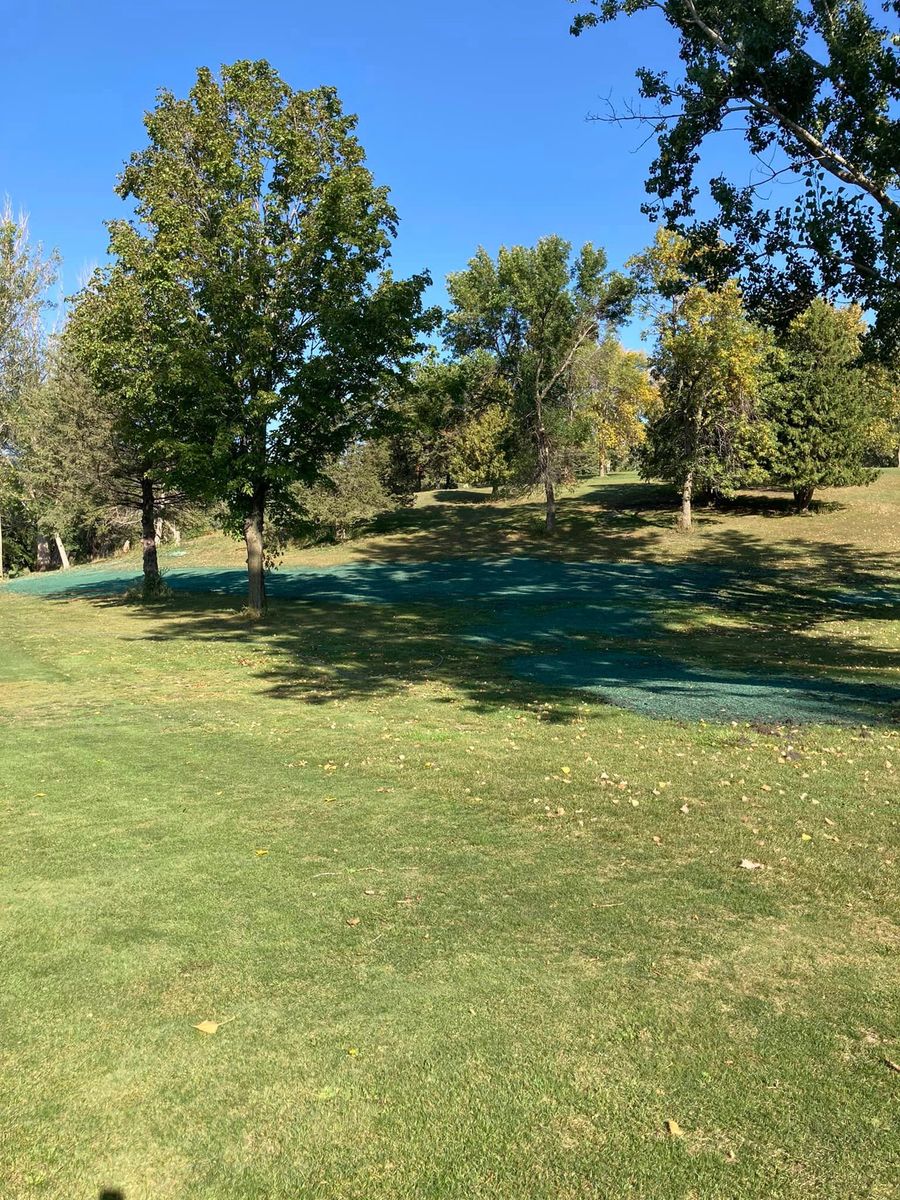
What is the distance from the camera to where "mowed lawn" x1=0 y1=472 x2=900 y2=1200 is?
282 cm

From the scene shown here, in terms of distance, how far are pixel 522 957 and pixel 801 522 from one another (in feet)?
110

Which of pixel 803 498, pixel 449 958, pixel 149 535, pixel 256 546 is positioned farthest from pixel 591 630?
pixel 803 498

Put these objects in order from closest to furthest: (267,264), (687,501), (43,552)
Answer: (267,264) → (687,501) → (43,552)

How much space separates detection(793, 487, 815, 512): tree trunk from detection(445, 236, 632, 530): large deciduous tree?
10.6 m

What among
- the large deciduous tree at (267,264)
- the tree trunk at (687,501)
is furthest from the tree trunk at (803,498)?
the large deciduous tree at (267,264)

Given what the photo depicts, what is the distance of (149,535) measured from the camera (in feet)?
86.1

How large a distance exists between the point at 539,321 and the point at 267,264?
20.8m

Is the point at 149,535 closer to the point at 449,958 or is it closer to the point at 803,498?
the point at 449,958

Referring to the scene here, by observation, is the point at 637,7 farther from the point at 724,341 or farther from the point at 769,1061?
the point at 724,341

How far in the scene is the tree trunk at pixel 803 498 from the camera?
34.8 meters

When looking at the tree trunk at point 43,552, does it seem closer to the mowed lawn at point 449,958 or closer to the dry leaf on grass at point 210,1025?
the mowed lawn at point 449,958

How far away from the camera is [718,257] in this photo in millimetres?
11609

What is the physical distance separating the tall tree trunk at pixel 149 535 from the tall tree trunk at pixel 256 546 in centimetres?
605

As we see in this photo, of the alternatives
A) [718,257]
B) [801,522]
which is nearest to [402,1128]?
[718,257]
